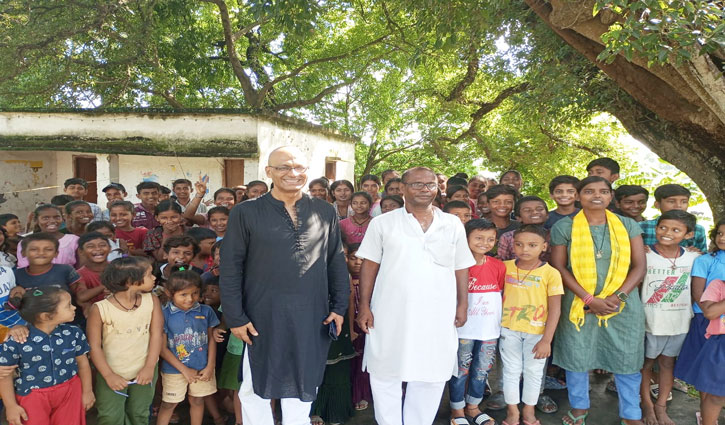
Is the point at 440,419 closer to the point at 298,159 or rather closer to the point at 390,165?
the point at 298,159

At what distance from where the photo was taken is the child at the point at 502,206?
379cm

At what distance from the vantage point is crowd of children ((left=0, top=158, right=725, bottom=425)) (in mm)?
2543

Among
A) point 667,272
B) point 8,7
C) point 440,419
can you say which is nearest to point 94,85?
point 8,7

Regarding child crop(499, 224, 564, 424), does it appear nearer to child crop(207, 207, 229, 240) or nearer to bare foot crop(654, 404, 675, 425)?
bare foot crop(654, 404, 675, 425)

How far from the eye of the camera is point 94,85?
11.1 metres

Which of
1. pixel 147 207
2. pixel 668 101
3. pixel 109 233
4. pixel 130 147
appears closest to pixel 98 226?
pixel 109 233

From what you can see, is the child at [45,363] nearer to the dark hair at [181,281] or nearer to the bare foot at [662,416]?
the dark hair at [181,281]

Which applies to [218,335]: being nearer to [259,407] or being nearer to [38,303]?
[259,407]

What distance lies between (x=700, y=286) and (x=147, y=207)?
5139 mm

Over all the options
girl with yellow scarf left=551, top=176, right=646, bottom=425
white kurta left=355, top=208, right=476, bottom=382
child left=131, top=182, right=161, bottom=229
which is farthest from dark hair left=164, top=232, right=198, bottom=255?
girl with yellow scarf left=551, top=176, right=646, bottom=425

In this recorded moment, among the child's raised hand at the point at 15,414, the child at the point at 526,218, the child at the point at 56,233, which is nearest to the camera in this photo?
the child's raised hand at the point at 15,414

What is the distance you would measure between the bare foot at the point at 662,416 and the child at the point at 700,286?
291 mm

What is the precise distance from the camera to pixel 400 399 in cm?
288

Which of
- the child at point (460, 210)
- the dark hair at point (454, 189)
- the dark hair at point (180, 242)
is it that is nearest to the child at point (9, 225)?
the dark hair at point (180, 242)
